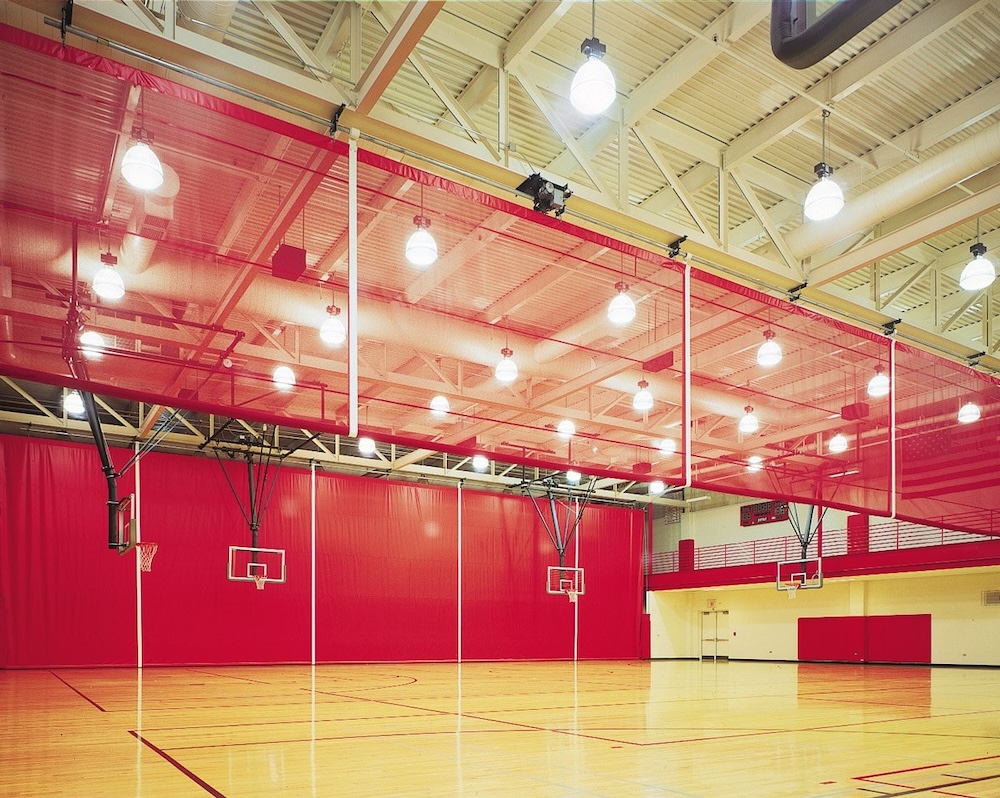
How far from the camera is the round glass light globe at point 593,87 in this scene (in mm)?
7230

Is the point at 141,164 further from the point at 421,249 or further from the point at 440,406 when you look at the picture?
the point at 440,406

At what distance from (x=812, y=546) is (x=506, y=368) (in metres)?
→ 23.8

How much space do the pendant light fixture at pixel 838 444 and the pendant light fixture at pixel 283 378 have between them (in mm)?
6488

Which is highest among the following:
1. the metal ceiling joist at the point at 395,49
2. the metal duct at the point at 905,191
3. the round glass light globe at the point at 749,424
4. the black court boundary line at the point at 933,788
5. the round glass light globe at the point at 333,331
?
the metal ceiling joist at the point at 395,49

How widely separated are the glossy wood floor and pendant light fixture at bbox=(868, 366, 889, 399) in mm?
3910

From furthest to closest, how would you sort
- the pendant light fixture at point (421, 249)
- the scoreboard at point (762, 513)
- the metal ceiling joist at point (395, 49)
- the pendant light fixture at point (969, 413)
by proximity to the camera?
1. the scoreboard at point (762, 513)
2. the pendant light fixture at point (969, 413)
3. the pendant light fixture at point (421, 249)
4. the metal ceiling joist at point (395, 49)

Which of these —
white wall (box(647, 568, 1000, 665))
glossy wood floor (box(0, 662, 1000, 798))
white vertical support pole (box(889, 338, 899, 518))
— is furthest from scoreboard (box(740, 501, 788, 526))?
white vertical support pole (box(889, 338, 899, 518))

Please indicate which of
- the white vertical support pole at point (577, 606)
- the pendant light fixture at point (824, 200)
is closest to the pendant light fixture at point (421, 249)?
the pendant light fixture at point (824, 200)

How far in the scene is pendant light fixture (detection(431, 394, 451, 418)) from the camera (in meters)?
7.59

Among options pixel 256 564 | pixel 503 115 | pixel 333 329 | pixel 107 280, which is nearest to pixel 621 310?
pixel 503 115

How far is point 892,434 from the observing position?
10445mm

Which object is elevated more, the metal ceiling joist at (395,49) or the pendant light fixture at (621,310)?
the metal ceiling joist at (395,49)

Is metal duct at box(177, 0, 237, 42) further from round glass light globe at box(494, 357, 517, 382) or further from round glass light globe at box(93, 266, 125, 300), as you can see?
round glass light globe at box(494, 357, 517, 382)

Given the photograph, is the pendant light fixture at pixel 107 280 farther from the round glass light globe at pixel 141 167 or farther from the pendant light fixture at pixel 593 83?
the pendant light fixture at pixel 593 83
